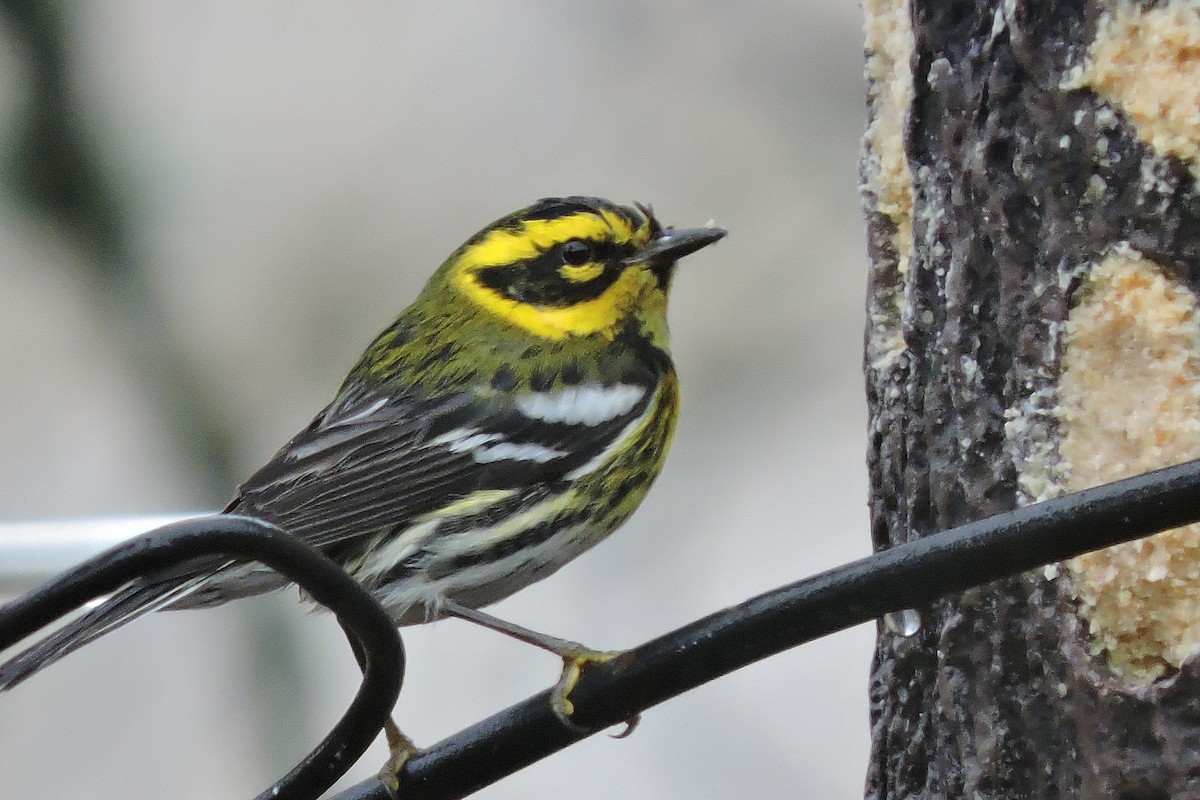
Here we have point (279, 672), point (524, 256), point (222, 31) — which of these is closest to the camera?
point (524, 256)

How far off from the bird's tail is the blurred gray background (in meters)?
2.09

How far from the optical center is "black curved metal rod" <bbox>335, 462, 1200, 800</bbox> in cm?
78

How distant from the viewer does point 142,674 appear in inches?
157

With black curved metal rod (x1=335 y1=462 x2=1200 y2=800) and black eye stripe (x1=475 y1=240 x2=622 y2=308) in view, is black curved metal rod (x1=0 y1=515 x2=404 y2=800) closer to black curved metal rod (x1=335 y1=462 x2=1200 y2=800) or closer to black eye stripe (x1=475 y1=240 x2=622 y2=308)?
black curved metal rod (x1=335 y1=462 x2=1200 y2=800)

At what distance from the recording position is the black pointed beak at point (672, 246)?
73.9 inches

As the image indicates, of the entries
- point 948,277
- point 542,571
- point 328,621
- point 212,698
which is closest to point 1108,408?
point 948,277

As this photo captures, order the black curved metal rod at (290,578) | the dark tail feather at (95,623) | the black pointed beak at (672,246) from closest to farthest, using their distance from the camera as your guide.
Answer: the black curved metal rod at (290,578) → the dark tail feather at (95,623) → the black pointed beak at (672,246)

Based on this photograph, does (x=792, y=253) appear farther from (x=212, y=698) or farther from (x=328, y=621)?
(x=212, y=698)

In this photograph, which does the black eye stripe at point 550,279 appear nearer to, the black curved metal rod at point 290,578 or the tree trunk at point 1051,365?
the tree trunk at point 1051,365

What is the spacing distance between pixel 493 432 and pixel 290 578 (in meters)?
0.89

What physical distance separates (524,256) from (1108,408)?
106 centimetres

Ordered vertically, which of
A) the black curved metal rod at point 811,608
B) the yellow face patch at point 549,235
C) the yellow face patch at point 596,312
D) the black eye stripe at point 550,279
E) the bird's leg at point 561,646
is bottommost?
the bird's leg at point 561,646

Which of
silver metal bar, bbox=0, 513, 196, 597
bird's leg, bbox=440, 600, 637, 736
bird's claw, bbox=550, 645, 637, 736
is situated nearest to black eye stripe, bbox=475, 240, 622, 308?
bird's leg, bbox=440, 600, 637, 736

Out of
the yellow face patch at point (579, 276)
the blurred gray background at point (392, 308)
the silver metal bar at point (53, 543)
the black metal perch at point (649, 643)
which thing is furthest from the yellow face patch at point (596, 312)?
the blurred gray background at point (392, 308)
